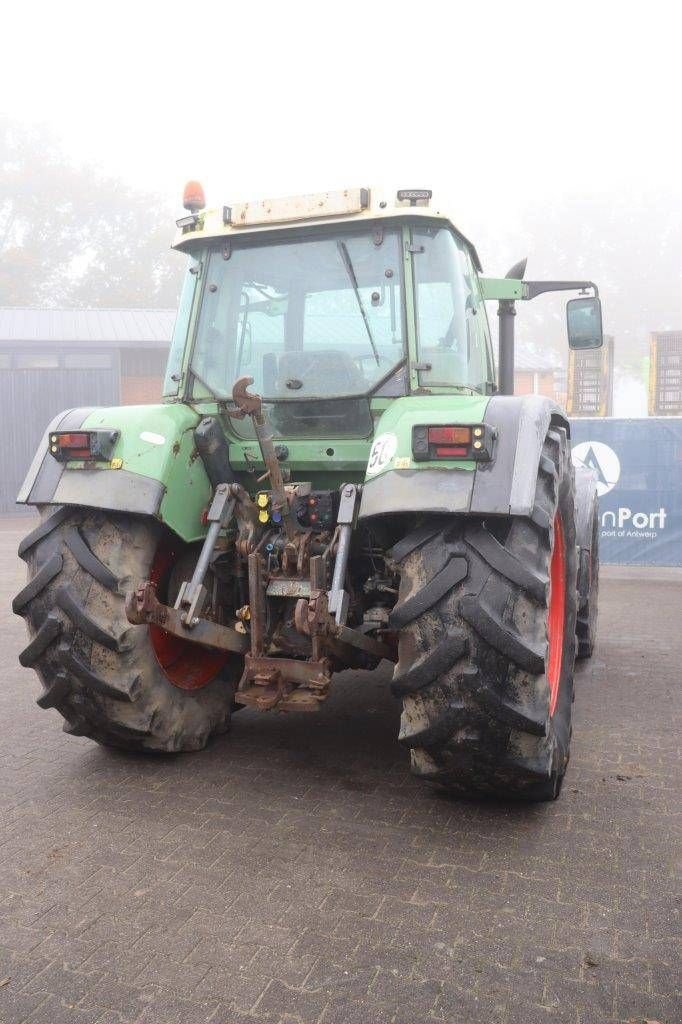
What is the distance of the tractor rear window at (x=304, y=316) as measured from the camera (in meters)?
4.11

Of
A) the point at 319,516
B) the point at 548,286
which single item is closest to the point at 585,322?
the point at 548,286

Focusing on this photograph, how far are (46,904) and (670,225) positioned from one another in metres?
45.8

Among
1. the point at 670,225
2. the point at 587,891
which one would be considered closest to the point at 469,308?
the point at 587,891

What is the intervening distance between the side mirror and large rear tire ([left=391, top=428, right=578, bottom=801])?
2.24m

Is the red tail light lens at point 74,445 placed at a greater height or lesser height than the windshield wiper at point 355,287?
lesser

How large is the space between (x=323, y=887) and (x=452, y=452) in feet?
5.11

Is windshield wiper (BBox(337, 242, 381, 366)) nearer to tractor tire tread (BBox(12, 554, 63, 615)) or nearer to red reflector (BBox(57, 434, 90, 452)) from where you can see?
red reflector (BBox(57, 434, 90, 452))

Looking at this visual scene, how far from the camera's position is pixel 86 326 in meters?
24.1

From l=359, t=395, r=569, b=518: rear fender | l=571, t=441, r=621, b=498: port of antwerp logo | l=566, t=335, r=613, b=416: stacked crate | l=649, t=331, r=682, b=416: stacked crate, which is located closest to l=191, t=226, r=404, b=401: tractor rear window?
l=359, t=395, r=569, b=518: rear fender

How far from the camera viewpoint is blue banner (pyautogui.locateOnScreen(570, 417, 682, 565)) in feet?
34.9

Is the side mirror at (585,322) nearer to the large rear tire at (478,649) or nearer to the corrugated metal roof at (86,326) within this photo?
the large rear tire at (478,649)

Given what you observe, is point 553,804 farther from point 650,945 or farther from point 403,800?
point 650,945

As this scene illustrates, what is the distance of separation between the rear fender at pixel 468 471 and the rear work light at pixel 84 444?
1.13 m

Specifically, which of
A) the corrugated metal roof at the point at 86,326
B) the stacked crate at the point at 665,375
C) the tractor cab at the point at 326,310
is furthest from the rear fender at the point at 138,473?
the corrugated metal roof at the point at 86,326
